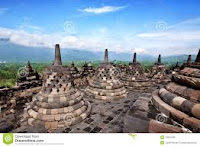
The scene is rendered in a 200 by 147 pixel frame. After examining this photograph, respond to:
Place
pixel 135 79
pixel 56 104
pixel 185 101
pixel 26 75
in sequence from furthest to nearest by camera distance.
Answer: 1. pixel 135 79
2. pixel 26 75
3. pixel 56 104
4. pixel 185 101

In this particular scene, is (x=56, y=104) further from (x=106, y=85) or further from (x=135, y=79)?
(x=135, y=79)

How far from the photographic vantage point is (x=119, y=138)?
3.53 metres

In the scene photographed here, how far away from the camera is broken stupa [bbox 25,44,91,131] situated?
19.6 ft

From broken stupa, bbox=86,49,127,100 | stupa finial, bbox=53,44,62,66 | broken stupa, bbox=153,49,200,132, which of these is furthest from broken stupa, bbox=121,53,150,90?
broken stupa, bbox=153,49,200,132

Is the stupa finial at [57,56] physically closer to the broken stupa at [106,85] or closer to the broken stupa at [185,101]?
the broken stupa at [106,85]

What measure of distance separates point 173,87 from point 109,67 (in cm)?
719

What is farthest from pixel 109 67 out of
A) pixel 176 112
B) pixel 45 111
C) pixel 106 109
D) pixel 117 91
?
pixel 176 112

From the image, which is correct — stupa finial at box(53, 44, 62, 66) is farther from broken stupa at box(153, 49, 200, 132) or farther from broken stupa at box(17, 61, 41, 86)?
broken stupa at box(17, 61, 41, 86)

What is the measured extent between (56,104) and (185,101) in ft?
18.4

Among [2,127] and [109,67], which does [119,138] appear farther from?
[109,67]

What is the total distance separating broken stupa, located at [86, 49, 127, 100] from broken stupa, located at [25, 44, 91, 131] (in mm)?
3524

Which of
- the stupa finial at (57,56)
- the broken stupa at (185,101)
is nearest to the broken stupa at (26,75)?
the stupa finial at (57,56)

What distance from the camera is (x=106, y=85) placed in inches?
425

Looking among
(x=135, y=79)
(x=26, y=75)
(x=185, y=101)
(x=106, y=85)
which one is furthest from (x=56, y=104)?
(x=135, y=79)
